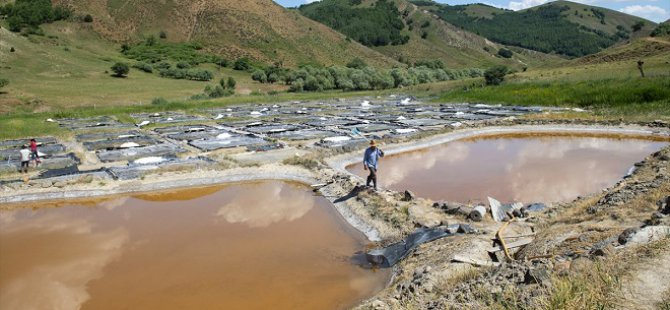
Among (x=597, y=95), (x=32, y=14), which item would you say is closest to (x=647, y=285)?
(x=597, y=95)

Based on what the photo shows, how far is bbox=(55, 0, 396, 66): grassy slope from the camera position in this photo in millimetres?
87750

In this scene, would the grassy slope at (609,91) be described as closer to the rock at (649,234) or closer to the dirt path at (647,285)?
the rock at (649,234)

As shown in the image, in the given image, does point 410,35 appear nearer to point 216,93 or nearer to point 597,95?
point 216,93

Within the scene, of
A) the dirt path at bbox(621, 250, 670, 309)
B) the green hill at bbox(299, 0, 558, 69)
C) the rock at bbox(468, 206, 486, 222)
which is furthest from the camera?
the green hill at bbox(299, 0, 558, 69)

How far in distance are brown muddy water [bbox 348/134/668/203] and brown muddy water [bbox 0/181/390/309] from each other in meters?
4.11

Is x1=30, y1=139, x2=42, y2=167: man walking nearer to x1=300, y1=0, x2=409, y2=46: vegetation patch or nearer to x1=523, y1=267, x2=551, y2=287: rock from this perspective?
x1=523, y1=267, x2=551, y2=287: rock

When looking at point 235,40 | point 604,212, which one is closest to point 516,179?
point 604,212

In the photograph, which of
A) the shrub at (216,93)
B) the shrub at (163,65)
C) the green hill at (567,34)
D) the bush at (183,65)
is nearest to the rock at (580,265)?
the shrub at (216,93)

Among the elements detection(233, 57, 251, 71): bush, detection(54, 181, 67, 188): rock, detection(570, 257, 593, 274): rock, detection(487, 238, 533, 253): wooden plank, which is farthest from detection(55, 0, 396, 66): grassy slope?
detection(570, 257, 593, 274): rock

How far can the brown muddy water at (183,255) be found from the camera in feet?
24.3

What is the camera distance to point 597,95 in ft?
107

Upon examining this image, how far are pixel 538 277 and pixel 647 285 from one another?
1.05 meters

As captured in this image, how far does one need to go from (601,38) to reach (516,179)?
18725 centimetres

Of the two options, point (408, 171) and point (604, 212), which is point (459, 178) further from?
point (604, 212)
